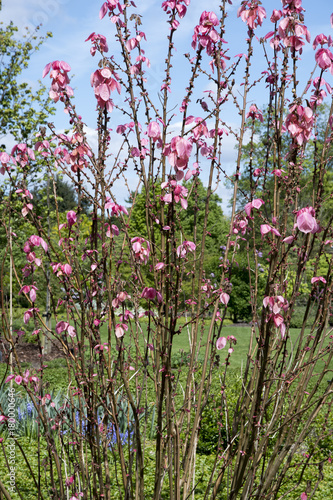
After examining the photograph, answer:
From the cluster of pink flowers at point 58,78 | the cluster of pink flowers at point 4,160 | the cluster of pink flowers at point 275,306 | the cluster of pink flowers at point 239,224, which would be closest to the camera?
the cluster of pink flowers at point 275,306

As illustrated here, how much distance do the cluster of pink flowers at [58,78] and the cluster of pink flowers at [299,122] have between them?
0.91 meters

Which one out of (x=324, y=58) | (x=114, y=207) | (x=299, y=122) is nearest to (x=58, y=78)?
(x=114, y=207)

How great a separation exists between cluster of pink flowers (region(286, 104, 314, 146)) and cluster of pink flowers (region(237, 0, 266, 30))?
0.59m

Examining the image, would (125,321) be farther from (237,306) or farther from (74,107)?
(237,306)

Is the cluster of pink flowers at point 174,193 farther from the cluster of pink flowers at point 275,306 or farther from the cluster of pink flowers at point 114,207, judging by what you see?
the cluster of pink flowers at point 275,306

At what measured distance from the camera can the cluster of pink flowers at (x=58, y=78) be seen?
1.85 metres

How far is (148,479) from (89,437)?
103 inches

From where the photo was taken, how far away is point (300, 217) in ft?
5.00

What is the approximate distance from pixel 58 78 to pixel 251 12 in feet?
3.06

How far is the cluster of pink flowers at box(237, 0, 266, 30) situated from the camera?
2.04 m

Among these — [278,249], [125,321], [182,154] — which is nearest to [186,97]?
[182,154]

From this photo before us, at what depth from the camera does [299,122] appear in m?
1.77

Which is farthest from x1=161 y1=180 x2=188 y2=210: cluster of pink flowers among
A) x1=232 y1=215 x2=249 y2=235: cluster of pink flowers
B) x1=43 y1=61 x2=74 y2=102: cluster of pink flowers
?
x1=232 y1=215 x2=249 y2=235: cluster of pink flowers

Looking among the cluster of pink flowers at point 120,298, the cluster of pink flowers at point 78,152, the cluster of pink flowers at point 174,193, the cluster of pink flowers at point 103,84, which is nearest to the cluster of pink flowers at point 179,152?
the cluster of pink flowers at point 174,193
